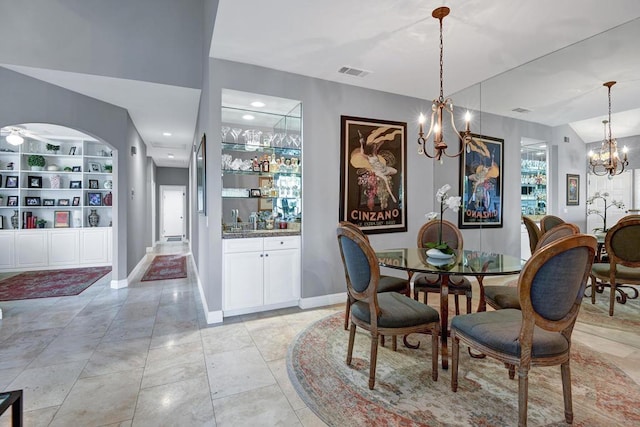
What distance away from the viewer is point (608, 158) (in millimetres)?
2867

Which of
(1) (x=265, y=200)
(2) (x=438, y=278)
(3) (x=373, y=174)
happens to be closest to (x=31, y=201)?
(1) (x=265, y=200)

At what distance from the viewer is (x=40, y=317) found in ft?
11.3

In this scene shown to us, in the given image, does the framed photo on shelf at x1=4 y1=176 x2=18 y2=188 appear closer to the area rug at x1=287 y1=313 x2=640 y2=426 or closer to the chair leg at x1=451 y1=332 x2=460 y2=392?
the area rug at x1=287 y1=313 x2=640 y2=426

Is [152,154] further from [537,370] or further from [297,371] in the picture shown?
[537,370]

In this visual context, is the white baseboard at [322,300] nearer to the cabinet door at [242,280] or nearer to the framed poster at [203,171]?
the cabinet door at [242,280]

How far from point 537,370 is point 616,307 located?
1458 mm

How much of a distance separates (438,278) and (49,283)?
230 inches

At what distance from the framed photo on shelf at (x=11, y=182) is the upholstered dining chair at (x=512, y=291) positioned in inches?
317

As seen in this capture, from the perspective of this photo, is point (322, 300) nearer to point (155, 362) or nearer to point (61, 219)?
point (155, 362)

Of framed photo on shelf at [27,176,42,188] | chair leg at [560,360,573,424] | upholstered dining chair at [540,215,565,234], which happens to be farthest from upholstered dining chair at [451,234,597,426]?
framed photo on shelf at [27,176,42,188]

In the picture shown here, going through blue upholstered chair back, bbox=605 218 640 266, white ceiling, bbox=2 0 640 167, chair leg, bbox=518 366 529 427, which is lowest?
chair leg, bbox=518 366 529 427

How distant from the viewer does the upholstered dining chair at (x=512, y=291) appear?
90.7 inches

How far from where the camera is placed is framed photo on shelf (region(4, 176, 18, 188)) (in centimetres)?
587

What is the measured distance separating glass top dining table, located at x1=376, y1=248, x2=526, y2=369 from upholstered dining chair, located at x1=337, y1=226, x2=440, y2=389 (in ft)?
0.82
